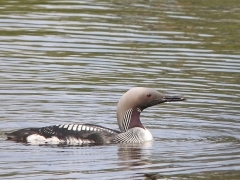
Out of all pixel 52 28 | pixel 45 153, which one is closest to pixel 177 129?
pixel 45 153

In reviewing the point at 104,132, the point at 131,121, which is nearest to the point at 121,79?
the point at 131,121

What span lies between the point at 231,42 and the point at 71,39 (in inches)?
128

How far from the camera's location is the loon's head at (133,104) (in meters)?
12.6

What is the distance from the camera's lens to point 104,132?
1239 centimetres

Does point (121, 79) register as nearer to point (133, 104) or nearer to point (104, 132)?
point (133, 104)

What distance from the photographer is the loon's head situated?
1261 centimetres

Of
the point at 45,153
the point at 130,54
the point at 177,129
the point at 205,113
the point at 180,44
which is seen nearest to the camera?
the point at 45,153

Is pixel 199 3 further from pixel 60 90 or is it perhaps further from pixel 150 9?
pixel 60 90

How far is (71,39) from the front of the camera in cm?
1955

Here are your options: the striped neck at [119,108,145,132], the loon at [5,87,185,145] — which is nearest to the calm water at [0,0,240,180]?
the loon at [5,87,185,145]

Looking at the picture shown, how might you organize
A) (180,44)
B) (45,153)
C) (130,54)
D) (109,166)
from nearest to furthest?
(109,166)
(45,153)
(130,54)
(180,44)

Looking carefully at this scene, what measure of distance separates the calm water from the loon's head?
407 millimetres

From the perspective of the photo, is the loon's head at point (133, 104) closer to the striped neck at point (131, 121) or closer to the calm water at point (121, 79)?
the striped neck at point (131, 121)

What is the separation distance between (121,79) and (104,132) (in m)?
3.81
